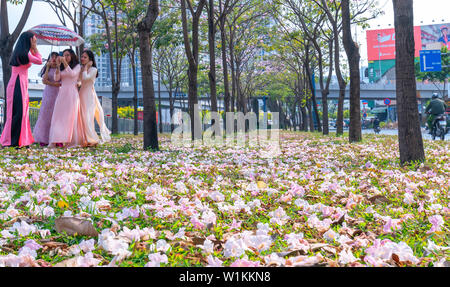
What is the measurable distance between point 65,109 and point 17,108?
987 mm

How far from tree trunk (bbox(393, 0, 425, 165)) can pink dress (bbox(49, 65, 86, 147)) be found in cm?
689

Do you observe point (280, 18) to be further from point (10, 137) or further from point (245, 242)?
point (245, 242)

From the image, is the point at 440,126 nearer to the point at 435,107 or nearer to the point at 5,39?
the point at 435,107

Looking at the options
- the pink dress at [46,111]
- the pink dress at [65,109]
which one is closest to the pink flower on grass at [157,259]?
the pink dress at [65,109]

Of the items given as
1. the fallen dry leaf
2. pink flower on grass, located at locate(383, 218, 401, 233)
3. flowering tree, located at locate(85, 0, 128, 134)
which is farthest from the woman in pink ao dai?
flowering tree, located at locate(85, 0, 128, 134)

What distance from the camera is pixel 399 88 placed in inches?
256

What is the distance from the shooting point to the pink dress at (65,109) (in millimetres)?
9414

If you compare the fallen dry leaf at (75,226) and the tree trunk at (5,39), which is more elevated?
the tree trunk at (5,39)

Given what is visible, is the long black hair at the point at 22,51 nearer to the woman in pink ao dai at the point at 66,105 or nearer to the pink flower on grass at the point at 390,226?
the woman in pink ao dai at the point at 66,105

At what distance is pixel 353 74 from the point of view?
12094 millimetres

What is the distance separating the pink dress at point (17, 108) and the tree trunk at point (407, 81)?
7.08 meters

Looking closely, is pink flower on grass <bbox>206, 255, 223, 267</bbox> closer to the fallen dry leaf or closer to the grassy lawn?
the grassy lawn

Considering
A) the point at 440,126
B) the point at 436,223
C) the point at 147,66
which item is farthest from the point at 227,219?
the point at 440,126
